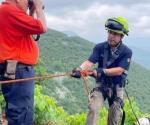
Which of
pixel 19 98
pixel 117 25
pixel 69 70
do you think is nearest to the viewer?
pixel 19 98

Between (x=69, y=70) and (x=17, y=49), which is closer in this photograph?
(x=17, y=49)

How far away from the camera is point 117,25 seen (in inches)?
349

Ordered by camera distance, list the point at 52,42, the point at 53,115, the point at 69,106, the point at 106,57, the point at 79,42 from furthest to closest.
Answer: the point at 79,42 < the point at 52,42 < the point at 69,106 < the point at 53,115 < the point at 106,57

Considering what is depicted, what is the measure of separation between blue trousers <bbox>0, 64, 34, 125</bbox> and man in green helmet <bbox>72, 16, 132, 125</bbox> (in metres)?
1.71

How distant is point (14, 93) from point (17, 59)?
18.5 inches

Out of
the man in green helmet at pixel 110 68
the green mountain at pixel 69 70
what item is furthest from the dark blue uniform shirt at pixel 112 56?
the green mountain at pixel 69 70

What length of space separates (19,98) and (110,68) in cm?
229

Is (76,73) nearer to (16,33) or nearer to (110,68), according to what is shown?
(110,68)

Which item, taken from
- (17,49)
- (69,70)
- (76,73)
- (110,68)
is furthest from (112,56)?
(69,70)

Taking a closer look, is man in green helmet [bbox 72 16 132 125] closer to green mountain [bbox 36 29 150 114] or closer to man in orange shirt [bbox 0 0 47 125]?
man in orange shirt [bbox 0 0 47 125]

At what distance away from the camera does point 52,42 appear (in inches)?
3639

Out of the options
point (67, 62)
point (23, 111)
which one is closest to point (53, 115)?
point (23, 111)

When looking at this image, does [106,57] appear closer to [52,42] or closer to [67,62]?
[67,62]

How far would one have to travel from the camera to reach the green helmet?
29.0 ft
